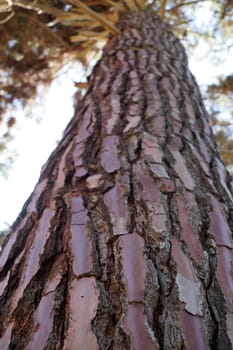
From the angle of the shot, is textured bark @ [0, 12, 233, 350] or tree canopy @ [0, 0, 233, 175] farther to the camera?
tree canopy @ [0, 0, 233, 175]

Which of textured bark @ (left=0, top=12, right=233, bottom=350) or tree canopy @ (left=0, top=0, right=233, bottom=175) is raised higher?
tree canopy @ (left=0, top=0, right=233, bottom=175)

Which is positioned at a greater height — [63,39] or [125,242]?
[63,39]

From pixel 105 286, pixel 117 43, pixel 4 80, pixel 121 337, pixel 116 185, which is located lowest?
pixel 121 337

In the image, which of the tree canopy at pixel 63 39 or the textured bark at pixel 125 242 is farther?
the tree canopy at pixel 63 39

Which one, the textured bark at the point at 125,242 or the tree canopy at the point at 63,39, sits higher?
the tree canopy at the point at 63,39

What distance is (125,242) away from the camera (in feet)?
2.69

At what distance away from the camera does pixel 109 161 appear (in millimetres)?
1104

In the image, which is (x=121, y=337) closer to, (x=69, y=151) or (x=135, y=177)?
(x=135, y=177)

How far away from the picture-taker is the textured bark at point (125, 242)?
26.4 inches

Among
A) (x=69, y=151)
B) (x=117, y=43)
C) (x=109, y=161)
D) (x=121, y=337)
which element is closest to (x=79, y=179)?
(x=109, y=161)

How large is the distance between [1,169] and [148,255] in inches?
108

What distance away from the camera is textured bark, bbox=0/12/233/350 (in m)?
0.67

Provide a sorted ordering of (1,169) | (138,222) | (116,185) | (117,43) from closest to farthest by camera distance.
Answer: (138,222)
(116,185)
(117,43)
(1,169)

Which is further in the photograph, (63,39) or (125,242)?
(63,39)
